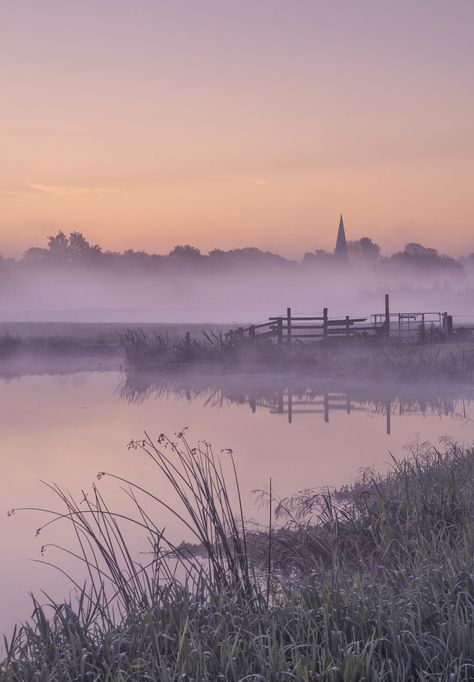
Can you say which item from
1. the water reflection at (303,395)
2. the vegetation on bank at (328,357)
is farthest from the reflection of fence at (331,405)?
the vegetation on bank at (328,357)

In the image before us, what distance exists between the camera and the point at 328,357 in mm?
36188

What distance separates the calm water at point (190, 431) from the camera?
11.9m

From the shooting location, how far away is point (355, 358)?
35.2 metres

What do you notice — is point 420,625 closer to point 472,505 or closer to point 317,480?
point 472,505

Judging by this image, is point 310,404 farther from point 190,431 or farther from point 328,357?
point 328,357

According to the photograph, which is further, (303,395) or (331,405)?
(303,395)

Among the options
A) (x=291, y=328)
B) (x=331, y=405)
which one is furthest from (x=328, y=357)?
(x=331, y=405)

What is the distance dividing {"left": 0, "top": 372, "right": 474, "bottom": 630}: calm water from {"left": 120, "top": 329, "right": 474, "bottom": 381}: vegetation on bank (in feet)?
6.07

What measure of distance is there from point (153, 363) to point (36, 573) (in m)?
29.7

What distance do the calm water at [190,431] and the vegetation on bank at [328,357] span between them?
185cm

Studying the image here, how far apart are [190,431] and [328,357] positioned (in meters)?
16.0

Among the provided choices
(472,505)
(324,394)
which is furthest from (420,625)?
(324,394)

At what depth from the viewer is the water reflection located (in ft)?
81.7

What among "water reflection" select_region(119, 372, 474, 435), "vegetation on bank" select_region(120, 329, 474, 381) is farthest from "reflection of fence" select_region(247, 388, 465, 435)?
"vegetation on bank" select_region(120, 329, 474, 381)
